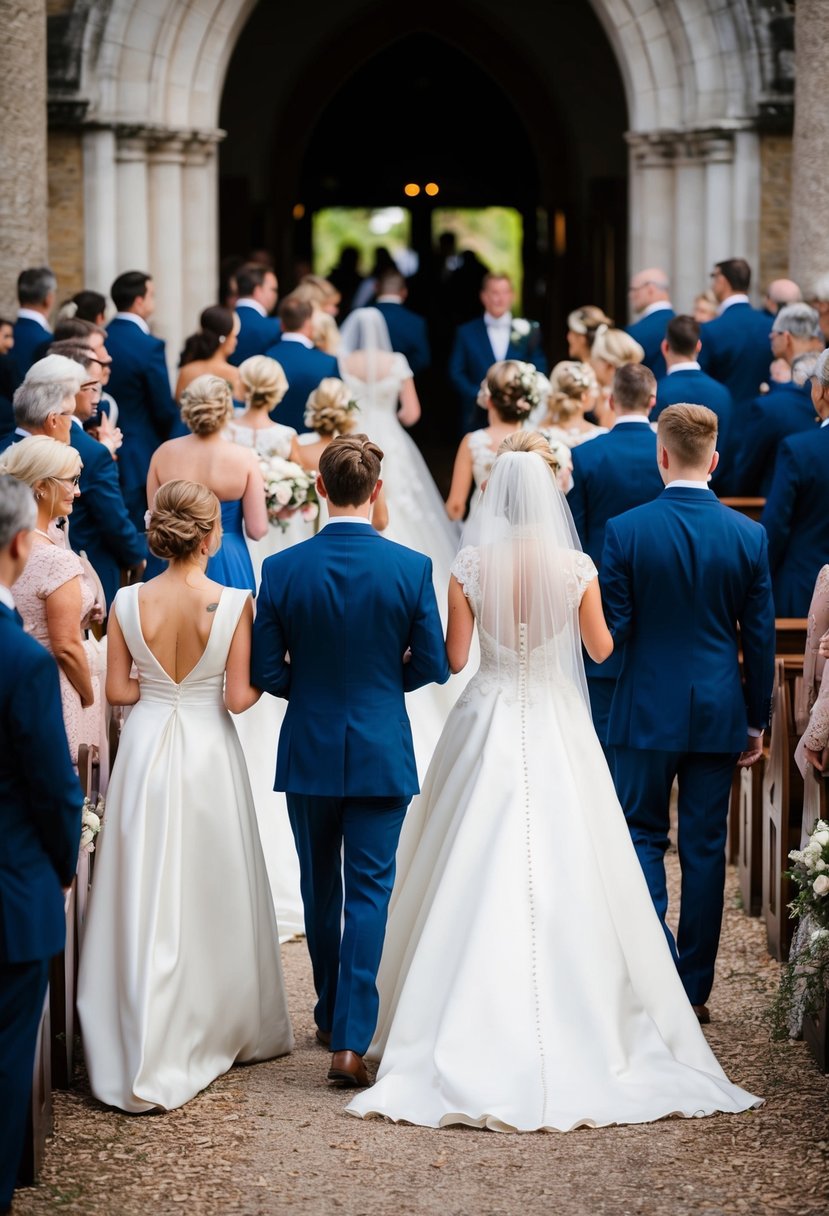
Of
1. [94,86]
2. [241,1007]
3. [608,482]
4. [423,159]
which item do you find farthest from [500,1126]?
[423,159]

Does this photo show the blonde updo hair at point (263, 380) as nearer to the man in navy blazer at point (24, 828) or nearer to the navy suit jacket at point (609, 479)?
the navy suit jacket at point (609, 479)

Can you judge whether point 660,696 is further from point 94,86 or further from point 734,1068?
point 94,86

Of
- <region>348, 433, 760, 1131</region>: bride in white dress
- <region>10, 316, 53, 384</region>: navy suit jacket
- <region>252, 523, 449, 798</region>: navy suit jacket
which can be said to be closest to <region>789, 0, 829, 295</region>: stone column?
<region>10, 316, 53, 384</region>: navy suit jacket

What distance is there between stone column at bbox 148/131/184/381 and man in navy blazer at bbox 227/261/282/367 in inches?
79.5

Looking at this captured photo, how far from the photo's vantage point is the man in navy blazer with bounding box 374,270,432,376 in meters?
11.6

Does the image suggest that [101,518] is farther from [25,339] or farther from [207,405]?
[25,339]

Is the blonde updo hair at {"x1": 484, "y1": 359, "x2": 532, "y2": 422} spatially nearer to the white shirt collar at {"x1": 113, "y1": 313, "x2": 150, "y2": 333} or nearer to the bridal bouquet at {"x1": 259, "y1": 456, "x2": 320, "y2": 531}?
the bridal bouquet at {"x1": 259, "y1": 456, "x2": 320, "y2": 531}

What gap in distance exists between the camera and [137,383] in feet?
31.1

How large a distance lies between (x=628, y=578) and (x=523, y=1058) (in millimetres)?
1515

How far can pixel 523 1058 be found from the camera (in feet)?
14.5

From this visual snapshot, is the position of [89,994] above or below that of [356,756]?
below

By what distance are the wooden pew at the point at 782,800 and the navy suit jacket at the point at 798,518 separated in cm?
104

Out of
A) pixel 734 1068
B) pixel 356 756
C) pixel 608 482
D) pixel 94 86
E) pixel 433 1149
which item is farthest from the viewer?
pixel 94 86

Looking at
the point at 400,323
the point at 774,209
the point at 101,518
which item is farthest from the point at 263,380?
the point at 774,209
